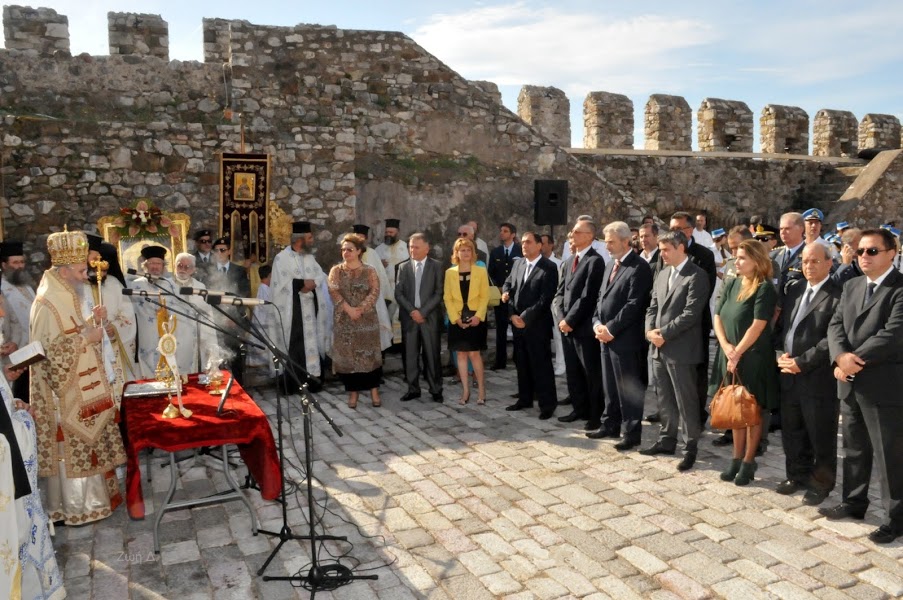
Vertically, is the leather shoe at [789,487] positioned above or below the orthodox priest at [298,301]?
below

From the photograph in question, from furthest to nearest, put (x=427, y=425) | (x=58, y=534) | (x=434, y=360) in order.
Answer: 1. (x=434, y=360)
2. (x=427, y=425)
3. (x=58, y=534)

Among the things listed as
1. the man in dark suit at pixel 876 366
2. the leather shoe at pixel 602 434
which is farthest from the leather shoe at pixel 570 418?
the man in dark suit at pixel 876 366

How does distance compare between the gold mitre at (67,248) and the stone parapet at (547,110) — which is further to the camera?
the stone parapet at (547,110)

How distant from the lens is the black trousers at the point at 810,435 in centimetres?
498

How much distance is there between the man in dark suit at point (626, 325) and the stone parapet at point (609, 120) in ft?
31.7

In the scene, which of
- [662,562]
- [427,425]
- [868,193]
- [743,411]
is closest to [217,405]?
[427,425]

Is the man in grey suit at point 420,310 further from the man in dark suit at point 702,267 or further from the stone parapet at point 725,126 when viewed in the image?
the stone parapet at point 725,126

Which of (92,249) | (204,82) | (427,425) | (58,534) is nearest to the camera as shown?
(58,534)

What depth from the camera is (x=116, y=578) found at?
166 inches

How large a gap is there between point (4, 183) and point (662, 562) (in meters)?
9.03

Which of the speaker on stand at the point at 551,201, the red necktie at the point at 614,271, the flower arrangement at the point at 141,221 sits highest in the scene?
the speaker on stand at the point at 551,201

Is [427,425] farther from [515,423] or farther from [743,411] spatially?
[743,411]

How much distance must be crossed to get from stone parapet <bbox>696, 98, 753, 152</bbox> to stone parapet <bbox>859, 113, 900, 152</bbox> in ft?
13.0

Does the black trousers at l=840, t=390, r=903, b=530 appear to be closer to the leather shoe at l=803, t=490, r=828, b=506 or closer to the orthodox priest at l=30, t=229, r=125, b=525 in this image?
the leather shoe at l=803, t=490, r=828, b=506
